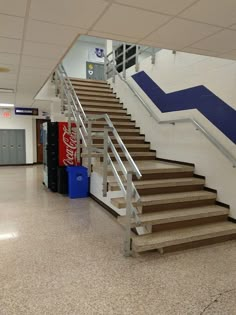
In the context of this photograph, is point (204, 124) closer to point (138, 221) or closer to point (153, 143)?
point (153, 143)

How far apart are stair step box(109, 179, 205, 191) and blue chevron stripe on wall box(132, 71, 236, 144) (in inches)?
36.0

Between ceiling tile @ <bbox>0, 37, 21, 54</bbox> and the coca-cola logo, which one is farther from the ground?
ceiling tile @ <bbox>0, 37, 21, 54</bbox>

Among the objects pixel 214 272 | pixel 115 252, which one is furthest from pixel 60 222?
pixel 214 272

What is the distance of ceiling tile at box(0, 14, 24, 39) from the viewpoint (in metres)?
2.32

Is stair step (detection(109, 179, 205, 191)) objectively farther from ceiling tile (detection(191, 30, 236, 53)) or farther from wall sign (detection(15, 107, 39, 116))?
wall sign (detection(15, 107, 39, 116))

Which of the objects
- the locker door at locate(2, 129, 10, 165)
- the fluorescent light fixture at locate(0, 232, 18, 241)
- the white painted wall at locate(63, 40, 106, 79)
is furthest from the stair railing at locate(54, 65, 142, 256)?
the locker door at locate(2, 129, 10, 165)

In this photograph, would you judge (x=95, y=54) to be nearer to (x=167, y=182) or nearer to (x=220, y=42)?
(x=167, y=182)

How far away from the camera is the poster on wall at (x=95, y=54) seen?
1081cm

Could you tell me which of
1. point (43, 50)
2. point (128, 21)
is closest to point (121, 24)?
point (128, 21)

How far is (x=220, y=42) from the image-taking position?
2.70 meters

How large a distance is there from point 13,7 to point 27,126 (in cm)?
994

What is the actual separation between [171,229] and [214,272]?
2.63 ft

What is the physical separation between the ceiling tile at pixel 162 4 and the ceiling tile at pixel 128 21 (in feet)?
0.25

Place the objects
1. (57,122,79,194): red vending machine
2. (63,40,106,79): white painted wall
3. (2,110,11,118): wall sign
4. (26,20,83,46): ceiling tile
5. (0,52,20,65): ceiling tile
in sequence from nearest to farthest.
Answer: (26,20,83,46): ceiling tile
(0,52,20,65): ceiling tile
(57,122,79,194): red vending machine
(63,40,106,79): white painted wall
(2,110,11,118): wall sign
